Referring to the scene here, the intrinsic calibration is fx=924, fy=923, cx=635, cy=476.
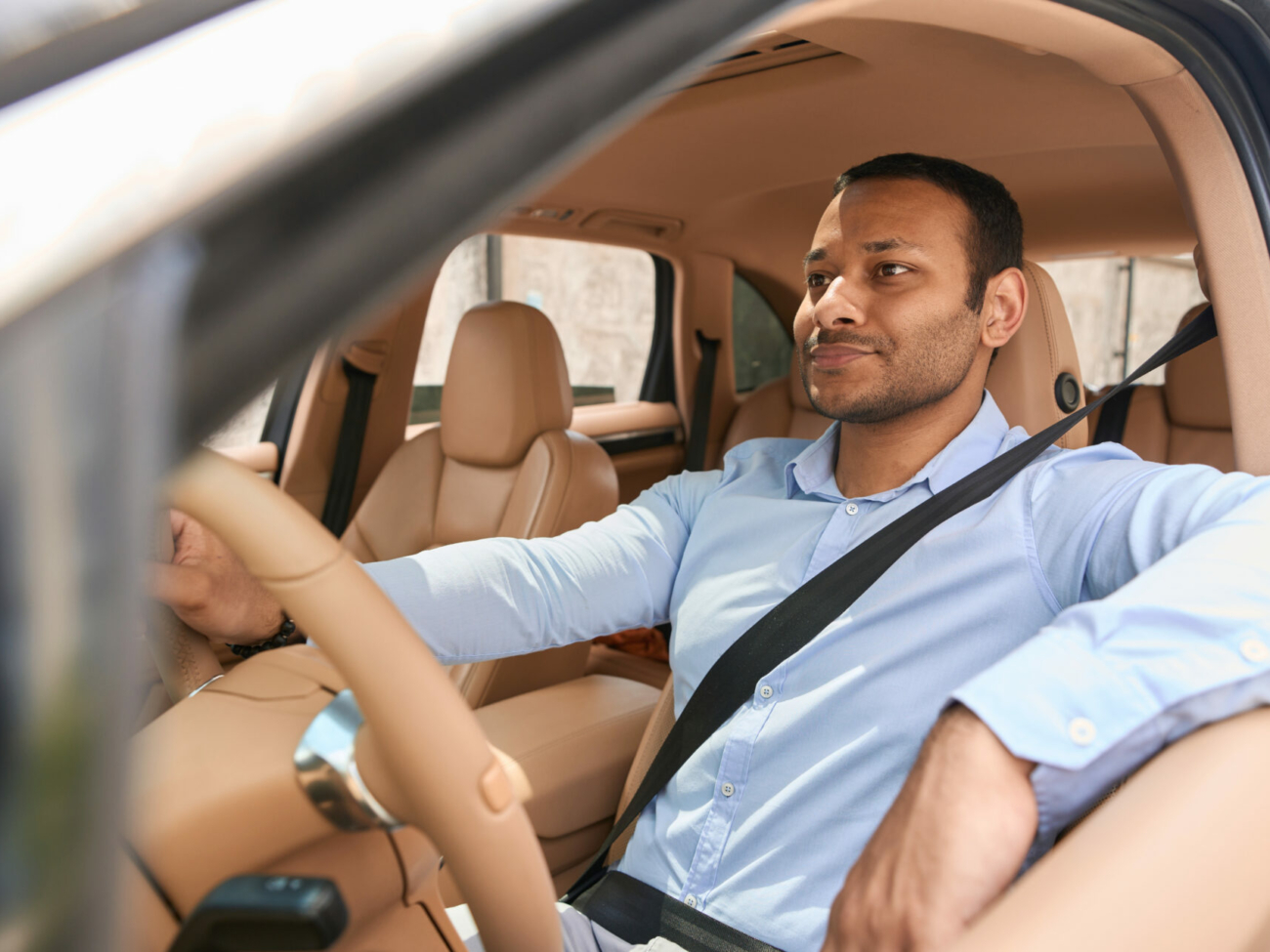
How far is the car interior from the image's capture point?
51 centimetres

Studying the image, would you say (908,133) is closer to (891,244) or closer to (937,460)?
(891,244)

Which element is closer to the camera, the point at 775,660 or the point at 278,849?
the point at 278,849

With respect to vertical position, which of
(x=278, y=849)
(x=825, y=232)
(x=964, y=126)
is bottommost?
(x=278, y=849)

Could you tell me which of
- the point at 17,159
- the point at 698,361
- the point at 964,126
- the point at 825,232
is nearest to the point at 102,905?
the point at 17,159

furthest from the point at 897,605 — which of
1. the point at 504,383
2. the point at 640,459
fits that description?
the point at 640,459

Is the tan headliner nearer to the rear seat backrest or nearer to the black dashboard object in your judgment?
the rear seat backrest

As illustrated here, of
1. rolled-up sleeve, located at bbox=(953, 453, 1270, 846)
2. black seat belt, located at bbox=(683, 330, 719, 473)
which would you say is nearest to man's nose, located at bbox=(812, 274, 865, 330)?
rolled-up sleeve, located at bbox=(953, 453, 1270, 846)

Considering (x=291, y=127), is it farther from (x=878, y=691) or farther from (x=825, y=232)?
(x=825, y=232)

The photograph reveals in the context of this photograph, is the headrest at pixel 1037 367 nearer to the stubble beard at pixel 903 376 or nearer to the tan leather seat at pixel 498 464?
the stubble beard at pixel 903 376

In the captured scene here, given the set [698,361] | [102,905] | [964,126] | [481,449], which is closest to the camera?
[102,905]

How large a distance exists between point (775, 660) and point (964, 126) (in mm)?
1376

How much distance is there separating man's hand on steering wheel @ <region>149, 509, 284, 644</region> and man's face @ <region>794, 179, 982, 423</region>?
758mm

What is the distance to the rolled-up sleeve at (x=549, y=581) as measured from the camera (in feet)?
3.64

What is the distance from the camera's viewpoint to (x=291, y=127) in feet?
1.02
